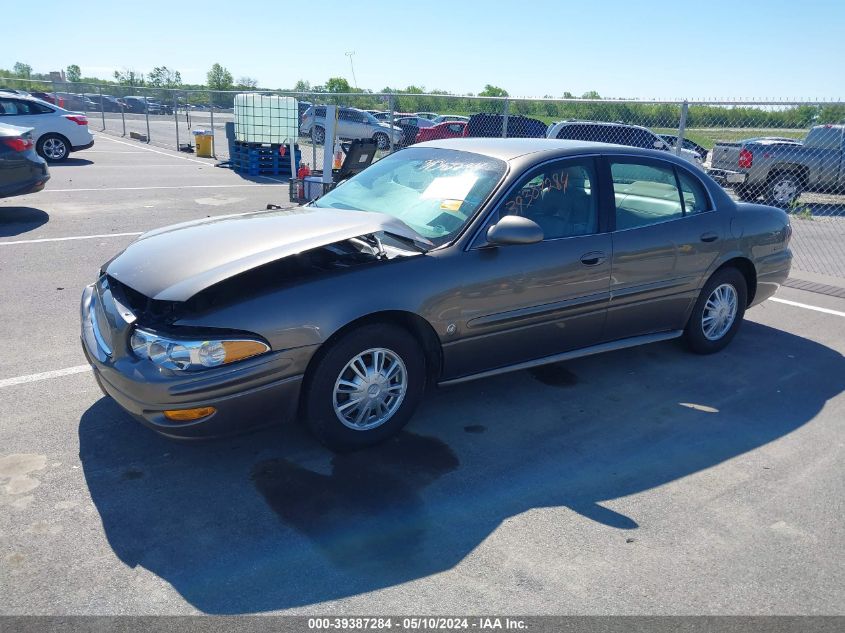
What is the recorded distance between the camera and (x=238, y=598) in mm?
2756

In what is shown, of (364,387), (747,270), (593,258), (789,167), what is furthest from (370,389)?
(789,167)

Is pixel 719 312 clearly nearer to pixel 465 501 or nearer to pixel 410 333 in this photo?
pixel 410 333

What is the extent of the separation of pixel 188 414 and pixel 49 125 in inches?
618

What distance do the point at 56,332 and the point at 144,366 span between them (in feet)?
8.47

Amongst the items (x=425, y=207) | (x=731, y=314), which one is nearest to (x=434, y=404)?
(x=425, y=207)

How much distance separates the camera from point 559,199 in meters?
4.62

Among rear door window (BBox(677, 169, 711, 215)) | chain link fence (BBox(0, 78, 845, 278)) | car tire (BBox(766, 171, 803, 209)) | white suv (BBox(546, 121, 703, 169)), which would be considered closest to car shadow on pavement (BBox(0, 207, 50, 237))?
chain link fence (BBox(0, 78, 845, 278))

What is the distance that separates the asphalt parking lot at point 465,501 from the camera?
284cm

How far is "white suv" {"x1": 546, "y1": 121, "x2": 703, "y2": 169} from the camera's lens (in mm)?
13023

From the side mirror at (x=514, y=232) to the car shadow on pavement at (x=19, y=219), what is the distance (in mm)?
7184

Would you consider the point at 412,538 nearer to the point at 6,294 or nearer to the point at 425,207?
the point at 425,207

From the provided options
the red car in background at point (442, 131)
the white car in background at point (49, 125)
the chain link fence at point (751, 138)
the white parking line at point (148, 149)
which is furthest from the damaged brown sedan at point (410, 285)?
the white parking line at point (148, 149)

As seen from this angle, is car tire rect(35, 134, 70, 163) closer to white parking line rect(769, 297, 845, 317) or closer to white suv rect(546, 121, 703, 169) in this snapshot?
white suv rect(546, 121, 703, 169)

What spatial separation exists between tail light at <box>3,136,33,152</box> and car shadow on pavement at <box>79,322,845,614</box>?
6832 mm
